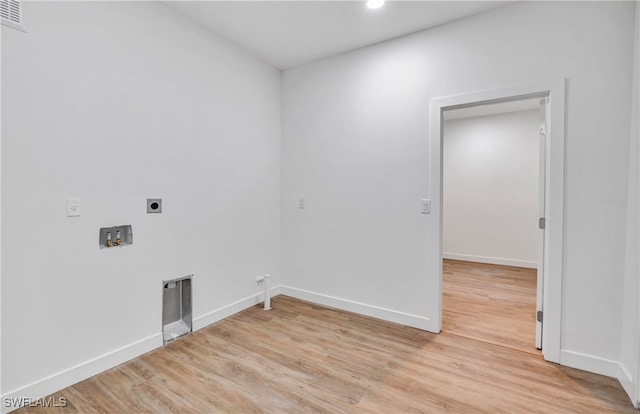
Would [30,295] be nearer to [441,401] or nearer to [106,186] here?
[106,186]

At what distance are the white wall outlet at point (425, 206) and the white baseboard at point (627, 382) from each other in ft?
5.39

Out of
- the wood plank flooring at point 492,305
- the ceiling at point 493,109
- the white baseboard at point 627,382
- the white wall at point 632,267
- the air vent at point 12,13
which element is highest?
the ceiling at point 493,109

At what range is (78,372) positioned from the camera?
196 centimetres

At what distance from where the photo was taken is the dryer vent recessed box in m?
2.36

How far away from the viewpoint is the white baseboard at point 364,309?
2.76 meters

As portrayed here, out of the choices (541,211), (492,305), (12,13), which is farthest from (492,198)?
(12,13)

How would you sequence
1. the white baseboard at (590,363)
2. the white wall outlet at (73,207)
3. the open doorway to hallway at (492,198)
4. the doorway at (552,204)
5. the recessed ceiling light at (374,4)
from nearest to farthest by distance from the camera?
the white wall outlet at (73,207)
the white baseboard at (590,363)
the doorway at (552,204)
the recessed ceiling light at (374,4)
the open doorway to hallway at (492,198)

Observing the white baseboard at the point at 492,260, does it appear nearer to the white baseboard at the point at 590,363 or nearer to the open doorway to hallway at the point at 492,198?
the open doorway to hallway at the point at 492,198

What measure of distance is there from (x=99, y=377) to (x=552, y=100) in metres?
3.84

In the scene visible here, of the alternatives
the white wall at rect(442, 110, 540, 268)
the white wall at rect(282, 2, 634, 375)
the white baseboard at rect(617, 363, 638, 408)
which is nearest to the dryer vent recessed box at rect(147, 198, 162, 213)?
A: the white wall at rect(282, 2, 634, 375)

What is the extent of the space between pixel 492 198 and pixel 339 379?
4.92 meters

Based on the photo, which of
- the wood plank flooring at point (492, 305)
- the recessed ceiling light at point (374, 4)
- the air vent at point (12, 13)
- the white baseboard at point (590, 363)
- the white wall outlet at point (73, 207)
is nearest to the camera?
the air vent at point (12, 13)

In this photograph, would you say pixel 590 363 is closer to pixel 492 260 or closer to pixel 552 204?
pixel 552 204

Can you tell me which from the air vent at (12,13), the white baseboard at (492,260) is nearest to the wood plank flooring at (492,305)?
the white baseboard at (492,260)
